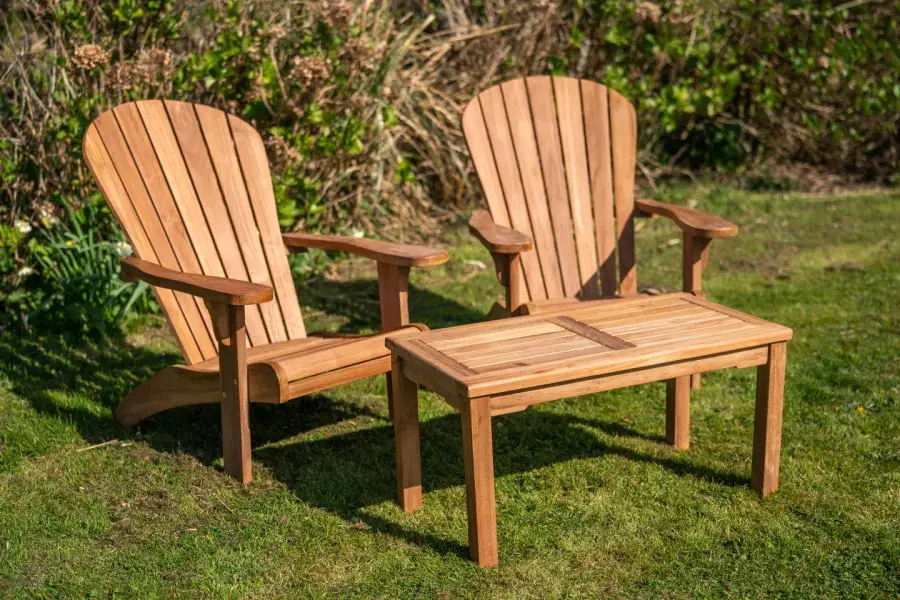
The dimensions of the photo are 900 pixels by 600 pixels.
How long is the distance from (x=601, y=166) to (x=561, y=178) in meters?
0.17

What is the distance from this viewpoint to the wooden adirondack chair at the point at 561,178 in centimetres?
371

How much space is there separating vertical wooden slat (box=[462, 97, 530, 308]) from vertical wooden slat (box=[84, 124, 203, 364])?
47.2 inches

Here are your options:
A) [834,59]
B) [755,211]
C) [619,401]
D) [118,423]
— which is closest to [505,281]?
[619,401]

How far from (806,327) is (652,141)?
2.56 meters

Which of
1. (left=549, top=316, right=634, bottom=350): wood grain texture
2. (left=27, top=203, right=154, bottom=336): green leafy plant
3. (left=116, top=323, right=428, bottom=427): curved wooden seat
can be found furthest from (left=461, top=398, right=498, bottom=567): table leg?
(left=27, top=203, right=154, bottom=336): green leafy plant

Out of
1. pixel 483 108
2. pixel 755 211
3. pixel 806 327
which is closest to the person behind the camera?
pixel 483 108

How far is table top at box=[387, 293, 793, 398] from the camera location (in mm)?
2340

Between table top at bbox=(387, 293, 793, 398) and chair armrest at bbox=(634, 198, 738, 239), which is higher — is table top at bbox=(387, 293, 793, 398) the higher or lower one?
the lower one

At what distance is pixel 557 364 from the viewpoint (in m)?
2.36

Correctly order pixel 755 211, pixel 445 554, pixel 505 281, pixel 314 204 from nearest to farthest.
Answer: pixel 445 554
pixel 505 281
pixel 314 204
pixel 755 211

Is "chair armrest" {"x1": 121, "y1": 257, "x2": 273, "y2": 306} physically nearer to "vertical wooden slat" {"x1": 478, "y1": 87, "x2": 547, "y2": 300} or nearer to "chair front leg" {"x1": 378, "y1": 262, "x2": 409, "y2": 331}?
"chair front leg" {"x1": 378, "y1": 262, "x2": 409, "y2": 331}

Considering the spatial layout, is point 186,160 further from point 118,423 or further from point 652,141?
point 652,141

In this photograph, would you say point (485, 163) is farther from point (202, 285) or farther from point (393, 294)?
point (202, 285)

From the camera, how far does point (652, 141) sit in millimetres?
6449
